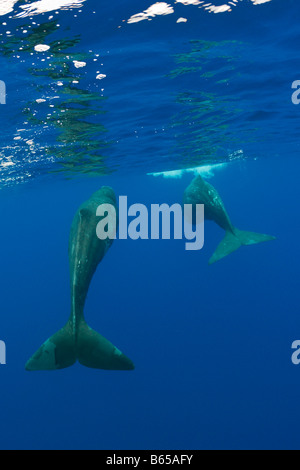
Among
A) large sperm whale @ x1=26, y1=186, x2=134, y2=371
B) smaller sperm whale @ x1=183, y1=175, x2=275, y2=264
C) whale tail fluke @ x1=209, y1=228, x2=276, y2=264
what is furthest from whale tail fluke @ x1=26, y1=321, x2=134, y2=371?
smaller sperm whale @ x1=183, y1=175, x2=275, y2=264

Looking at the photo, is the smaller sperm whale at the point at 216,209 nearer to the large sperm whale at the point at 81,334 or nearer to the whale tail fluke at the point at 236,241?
the whale tail fluke at the point at 236,241

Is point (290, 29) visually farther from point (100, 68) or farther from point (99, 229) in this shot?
point (99, 229)

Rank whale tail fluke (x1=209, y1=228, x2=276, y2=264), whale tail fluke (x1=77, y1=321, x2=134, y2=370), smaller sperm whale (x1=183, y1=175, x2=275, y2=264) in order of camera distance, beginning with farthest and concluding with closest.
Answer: smaller sperm whale (x1=183, y1=175, x2=275, y2=264) → whale tail fluke (x1=209, y1=228, x2=276, y2=264) → whale tail fluke (x1=77, y1=321, x2=134, y2=370)

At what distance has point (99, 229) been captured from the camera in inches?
269

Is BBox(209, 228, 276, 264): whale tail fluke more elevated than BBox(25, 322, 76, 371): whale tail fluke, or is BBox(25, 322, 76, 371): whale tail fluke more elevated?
BBox(209, 228, 276, 264): whale tail fluke

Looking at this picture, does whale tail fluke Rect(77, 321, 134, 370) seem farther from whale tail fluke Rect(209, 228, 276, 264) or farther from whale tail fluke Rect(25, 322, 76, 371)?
whale tail fluke Rect(209, 228, 276, 264)

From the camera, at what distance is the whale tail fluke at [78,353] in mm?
5898

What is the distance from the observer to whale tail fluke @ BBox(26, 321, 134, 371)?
5898 mm

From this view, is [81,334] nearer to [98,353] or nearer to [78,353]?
[78,353]

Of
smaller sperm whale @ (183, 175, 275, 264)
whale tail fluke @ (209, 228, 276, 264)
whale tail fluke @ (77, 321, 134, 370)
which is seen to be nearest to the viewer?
whale tail fluke @ (77, 321, 134, 370)

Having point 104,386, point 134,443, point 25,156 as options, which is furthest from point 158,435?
point 25,156

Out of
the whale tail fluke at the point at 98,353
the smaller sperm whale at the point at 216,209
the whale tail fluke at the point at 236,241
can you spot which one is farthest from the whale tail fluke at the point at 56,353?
the smaller sperm whale at the point at 216,209

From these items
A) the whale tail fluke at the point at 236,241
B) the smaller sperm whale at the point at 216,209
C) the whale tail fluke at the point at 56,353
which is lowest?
the whale tail fluke at the point at 56,353

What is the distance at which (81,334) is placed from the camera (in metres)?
6.25
